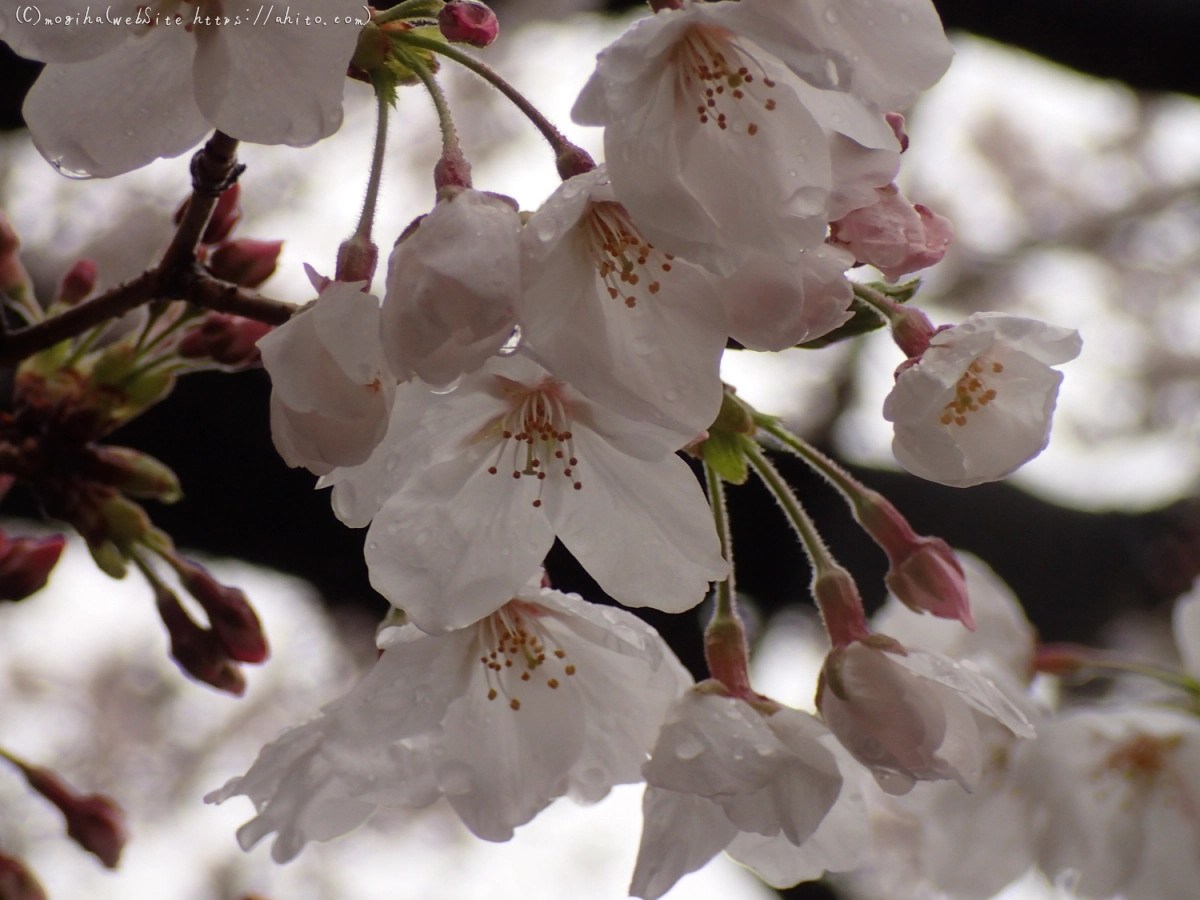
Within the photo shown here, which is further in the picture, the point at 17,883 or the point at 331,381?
the point at 17,883

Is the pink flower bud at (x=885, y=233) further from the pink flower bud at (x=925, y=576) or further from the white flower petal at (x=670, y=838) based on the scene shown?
the white flower petal at (x=670, y=838)

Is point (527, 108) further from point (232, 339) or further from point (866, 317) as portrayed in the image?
point (232, 339)

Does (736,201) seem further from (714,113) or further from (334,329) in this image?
(334,329)

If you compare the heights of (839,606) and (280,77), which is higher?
(280,77)

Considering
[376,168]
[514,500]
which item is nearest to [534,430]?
[514,500]

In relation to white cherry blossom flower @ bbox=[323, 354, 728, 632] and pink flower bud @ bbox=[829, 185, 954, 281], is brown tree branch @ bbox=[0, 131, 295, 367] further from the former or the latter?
pink flower bud @ bbox=[829, 185, 954, 281]

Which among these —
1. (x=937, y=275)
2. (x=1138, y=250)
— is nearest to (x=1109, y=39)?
(x=937, y=275)
